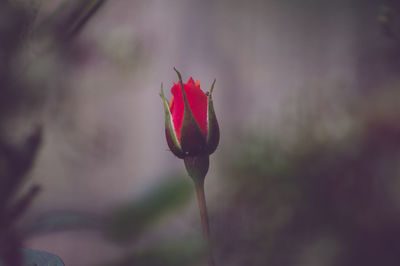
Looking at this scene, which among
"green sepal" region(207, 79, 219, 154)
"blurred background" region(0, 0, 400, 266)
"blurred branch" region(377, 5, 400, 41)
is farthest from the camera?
"blurred branch" region(377, 5, 400, 41)

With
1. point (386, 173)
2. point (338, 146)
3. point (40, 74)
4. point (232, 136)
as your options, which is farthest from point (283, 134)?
point (40, 74)

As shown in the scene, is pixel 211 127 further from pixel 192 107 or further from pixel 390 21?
pixel 390 21

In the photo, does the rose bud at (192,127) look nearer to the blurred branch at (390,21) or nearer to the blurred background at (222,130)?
the blurred background at (222,130)

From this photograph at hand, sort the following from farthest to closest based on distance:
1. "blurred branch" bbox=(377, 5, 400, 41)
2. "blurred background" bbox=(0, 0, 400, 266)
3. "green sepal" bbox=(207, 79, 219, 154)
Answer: "blurred branch" bbox=(377, 5, 400, 41) < "green sepal" bbox=(207, 79, 219, 154) < "blurred background" bbox=(0, 0, 400, 266)

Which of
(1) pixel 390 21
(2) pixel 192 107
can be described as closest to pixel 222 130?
(1) pixel 390 21

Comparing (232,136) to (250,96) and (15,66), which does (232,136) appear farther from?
(15,66)

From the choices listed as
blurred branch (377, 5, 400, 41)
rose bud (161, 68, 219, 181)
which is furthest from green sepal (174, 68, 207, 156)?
blurred branch (377, 5, 400, 41)

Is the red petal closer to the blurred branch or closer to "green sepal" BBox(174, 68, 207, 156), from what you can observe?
"green sepal" BBox(174, 68, 207, 156)
